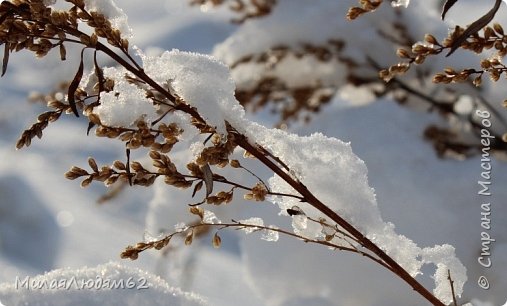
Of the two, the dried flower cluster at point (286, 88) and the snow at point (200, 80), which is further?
the dried flower cluster at point (286, 88)

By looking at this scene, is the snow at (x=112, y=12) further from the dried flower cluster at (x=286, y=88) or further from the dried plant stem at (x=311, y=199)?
the dried flower cluster at (x=286, y=88)

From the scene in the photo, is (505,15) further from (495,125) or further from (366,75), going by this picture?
(366,75)

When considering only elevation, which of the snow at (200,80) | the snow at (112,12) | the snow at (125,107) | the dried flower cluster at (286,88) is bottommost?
the snow at (125,107)

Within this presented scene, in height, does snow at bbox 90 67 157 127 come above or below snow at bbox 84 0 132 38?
below

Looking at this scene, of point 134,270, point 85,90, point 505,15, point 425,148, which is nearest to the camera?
point 85,90

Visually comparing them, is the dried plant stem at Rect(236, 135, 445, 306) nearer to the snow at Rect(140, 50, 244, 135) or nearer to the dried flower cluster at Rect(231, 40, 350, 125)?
the snow at Rect(140, 50, 244, 135)

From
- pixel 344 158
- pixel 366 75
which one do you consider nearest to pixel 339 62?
pixel 366 75

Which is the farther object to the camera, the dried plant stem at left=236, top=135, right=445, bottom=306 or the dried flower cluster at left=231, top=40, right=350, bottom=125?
the dried flower cluster at left=231, top=40, right=350, bottom=125

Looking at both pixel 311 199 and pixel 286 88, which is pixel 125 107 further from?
pixel 286 88

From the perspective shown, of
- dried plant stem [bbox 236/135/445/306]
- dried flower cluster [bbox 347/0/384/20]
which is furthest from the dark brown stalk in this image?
dried flower cluster [bbox 347/0/384/20]

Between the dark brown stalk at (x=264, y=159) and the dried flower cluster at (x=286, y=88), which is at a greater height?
the dried flower cluster at (x=286, y=88)

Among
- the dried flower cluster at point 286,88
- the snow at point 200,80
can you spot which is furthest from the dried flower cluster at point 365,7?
the dried flower cluster at point 286,88
